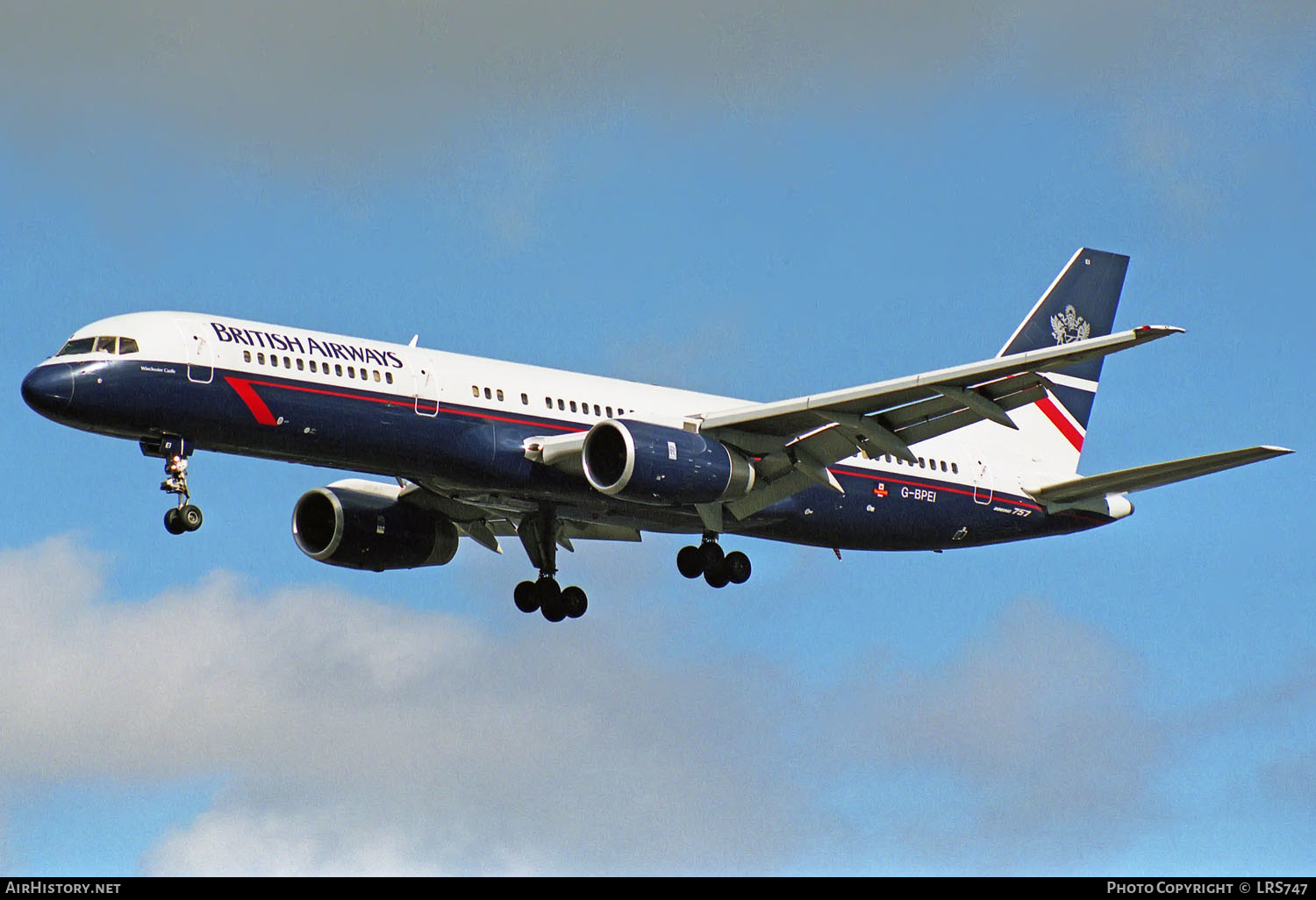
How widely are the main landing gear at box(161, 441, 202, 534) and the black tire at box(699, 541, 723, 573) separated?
1193 cm

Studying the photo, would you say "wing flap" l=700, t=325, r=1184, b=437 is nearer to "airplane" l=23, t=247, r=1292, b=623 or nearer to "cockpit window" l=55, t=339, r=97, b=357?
"airplane" l=23, t=247, r=1292, b=623

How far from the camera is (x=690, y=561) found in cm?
4516

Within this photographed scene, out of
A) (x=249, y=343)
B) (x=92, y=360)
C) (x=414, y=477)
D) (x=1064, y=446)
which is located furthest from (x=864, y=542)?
(x=92, y=360)

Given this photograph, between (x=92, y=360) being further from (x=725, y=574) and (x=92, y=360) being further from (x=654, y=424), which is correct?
(x=725, y=574)

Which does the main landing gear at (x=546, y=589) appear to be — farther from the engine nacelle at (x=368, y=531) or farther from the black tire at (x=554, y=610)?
the engine nacelle at (x=368, y=531)

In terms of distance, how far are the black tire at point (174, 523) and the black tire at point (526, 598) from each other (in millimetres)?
10802

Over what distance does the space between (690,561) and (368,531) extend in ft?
25.4

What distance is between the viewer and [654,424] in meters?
41.5

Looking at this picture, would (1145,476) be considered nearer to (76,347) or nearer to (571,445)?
(571,445)

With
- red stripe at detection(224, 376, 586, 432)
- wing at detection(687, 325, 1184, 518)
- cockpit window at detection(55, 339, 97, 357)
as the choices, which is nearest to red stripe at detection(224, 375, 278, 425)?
red stripe at detection(224, 376, 586, 432)

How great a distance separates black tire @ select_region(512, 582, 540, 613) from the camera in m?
47.0

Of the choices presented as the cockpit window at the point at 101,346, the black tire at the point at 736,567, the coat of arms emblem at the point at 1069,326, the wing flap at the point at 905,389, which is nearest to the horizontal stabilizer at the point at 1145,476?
the wing flap at the point at 905,389

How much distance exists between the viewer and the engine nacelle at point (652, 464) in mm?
40438

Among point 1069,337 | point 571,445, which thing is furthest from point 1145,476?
point 571,445
